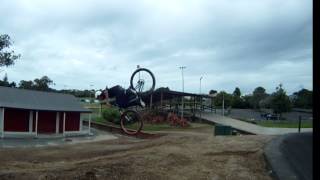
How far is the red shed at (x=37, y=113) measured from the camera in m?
41.7

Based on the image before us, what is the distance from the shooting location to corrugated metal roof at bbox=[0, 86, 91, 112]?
43.0m

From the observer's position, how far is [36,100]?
152 feet

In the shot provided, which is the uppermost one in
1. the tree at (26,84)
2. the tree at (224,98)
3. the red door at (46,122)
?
the tree at (26,84)

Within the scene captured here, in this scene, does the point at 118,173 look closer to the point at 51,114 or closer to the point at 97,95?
the point at 97,95

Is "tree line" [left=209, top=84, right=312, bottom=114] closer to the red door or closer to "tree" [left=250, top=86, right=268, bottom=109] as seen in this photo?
"tree" [left=250, top=86, right=268, bottom=109]

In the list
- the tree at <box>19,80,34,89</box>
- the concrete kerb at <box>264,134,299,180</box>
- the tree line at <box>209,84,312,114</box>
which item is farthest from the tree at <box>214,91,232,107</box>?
the concrete kerb at <box>264,134,299,180</box>

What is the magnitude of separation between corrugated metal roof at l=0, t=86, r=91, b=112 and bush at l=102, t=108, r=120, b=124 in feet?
22.7

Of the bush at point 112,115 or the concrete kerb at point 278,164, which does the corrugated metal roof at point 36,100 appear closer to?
the bush at point 112,115

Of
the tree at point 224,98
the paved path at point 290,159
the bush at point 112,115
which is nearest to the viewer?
the paved path at point 290,159

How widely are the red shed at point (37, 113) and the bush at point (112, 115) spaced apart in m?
6.92

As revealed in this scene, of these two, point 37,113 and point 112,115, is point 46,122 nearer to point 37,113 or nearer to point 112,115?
point 37,113

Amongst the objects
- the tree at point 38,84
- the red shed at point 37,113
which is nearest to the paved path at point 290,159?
the red shed at point 37,113

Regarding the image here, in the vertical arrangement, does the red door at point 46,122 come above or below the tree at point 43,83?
below

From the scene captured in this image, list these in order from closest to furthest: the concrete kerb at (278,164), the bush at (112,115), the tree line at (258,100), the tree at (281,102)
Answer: the concrete kerb at (278,164), the bush at (112,115), the tree at (281,102), the tree line at (258,100)
